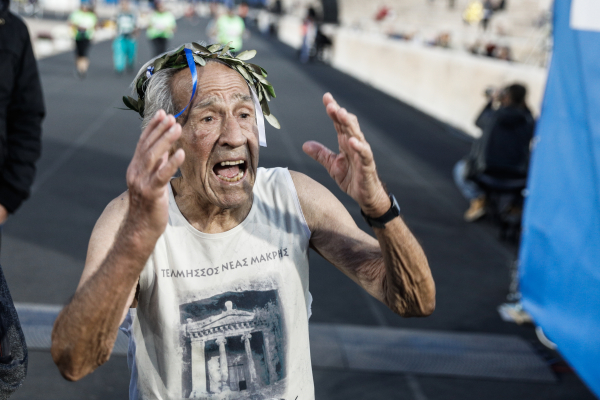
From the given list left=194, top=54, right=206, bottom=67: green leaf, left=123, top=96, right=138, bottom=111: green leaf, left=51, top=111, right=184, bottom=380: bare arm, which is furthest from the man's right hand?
left=123, top=96, right=138, bottom=111: green leaf

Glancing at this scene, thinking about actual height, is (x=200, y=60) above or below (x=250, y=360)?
above

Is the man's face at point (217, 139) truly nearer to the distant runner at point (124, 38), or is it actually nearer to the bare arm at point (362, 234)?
the bare arm at point (362, 234)

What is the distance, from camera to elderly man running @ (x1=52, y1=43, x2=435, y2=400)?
1.95m

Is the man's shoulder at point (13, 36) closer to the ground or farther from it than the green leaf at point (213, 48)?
closer to the ground

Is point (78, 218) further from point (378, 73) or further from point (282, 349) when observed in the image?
point (378, 73)

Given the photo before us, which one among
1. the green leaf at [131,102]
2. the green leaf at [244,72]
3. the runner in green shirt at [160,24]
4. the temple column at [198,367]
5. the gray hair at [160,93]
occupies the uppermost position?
the green leaf at [244,72]

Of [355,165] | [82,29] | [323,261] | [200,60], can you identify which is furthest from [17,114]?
[82,29]

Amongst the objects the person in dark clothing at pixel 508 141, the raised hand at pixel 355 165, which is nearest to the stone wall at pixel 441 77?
the person in dark clothing at pixel 508 141

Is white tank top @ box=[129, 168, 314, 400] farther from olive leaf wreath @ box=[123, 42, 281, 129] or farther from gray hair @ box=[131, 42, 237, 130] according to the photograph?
olive leaf wreath @ box=[123, 42, 281, 129]

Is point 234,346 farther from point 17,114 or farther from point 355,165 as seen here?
point 17,114

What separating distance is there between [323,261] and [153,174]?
4.73 metres

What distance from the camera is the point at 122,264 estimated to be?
5.49 ft

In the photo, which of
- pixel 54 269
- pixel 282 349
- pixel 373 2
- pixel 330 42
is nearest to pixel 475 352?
pixel 282 349

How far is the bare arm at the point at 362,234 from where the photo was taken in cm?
182
